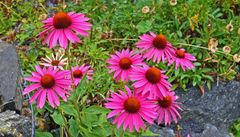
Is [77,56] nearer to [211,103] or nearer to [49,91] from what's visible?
[211,103]

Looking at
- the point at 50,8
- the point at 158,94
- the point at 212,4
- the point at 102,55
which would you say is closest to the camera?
the point at 158,94

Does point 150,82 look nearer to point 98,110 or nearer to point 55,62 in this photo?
point 98,110

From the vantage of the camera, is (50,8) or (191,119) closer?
(191,119)

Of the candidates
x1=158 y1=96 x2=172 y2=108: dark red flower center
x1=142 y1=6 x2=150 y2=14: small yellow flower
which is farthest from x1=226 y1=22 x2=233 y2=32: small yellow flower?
x1=158 y1=96 x2=172 y2=108: dark red flower center

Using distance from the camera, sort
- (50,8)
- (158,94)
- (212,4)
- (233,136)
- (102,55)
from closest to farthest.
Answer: (158,94) → (233,136) → (102,55) → (212,4) → (50,8)

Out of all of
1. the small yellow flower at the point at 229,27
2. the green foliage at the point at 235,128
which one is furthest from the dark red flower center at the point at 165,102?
the small yellow flower at the point at 229,27

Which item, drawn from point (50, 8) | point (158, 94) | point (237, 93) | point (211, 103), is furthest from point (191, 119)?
point (50, 8)
